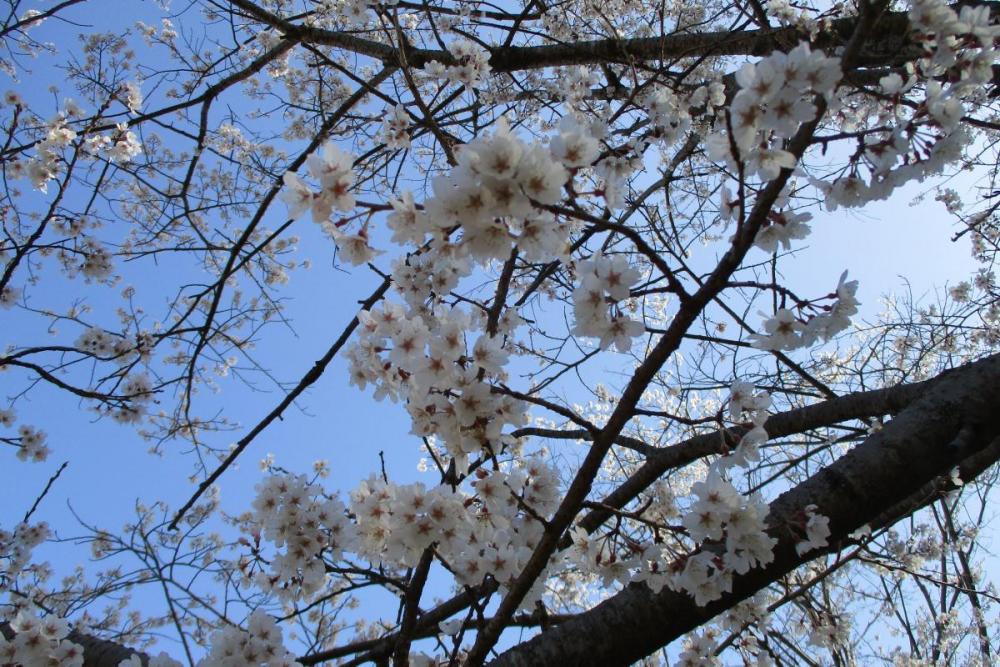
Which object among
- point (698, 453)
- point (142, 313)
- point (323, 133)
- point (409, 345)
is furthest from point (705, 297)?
point (142, 313)

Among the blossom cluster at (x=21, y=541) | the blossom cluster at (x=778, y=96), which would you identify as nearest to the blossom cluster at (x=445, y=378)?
the blossom cluster at (x=778, y=96)

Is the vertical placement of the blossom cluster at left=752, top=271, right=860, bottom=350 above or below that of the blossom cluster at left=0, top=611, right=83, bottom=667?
below

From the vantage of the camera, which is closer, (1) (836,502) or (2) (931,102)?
(2) (931,102)

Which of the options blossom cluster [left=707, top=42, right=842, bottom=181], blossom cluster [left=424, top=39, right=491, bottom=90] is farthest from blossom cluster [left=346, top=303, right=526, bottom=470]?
blossom cluster [left=424, top=39, right=491, bottom=90]

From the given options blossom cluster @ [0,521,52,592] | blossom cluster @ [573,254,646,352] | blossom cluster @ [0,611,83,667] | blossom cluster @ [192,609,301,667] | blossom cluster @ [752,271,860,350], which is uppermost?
blossom cluster @ [0,521,52,592]

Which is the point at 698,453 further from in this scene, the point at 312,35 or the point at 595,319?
the point at 312,35

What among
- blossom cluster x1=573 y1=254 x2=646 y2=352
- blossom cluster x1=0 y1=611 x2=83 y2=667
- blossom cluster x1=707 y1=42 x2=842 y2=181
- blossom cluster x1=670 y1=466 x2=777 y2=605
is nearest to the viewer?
blossom cluster x1=707 y1=42 x2=842 y2=181

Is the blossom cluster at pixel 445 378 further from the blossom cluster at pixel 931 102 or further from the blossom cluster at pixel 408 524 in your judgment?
the blossom cluster at pixel 931 102

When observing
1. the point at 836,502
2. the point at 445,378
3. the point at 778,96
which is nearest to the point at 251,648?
the point at 445,378

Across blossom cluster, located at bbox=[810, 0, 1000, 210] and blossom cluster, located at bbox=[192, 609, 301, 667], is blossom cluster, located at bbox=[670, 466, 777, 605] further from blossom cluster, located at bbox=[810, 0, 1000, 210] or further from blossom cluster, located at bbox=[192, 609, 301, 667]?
blossom cluster, located at bbox=[192, 609, 301, 667]

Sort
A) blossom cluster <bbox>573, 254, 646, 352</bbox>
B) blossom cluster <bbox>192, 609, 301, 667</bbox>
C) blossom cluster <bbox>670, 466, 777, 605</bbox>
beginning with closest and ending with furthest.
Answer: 1. blossom cluster <bbox>573, 254, 646, 352</bbox>
2. blossom cluster <bbox>670, 466, 777, 605</bbox>
3. blossom cluster <bbox>192, 609, 301, 667</bbox>

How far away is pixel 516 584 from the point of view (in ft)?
5.18

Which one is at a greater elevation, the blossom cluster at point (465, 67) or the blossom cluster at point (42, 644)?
the blossom cluster at point (465, 67)

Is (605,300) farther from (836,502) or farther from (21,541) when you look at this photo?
(21,541)
